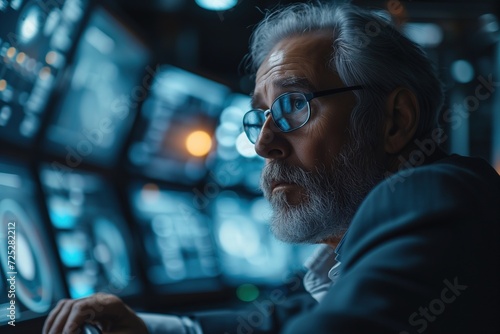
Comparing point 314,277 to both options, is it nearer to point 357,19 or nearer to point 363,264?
point 357,19

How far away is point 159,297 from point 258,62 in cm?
127

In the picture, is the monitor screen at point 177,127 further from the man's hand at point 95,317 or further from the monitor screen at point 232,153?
the man's hand at point 95,317

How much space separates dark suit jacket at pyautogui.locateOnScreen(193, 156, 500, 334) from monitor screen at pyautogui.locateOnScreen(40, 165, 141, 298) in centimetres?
129

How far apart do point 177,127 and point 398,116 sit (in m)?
1.66

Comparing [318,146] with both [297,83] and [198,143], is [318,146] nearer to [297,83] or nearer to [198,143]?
[297,83]

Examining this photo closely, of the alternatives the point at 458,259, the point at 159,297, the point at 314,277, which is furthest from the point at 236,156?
the point at 458,259

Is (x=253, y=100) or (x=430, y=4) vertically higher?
(x=430, y=4)

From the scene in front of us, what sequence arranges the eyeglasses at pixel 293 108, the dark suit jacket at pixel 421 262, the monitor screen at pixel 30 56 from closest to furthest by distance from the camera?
the dark suit jacket at pixel 421 262, the eyeglasses at pixel 293 108, the monitor screen at pixel 30 56

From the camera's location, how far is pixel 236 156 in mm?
3033

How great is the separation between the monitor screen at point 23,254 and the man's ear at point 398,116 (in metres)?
0.86

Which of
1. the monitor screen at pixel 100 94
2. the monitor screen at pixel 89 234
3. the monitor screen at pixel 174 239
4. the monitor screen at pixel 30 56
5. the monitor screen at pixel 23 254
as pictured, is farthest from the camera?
the monitor screen at pixel 174 239

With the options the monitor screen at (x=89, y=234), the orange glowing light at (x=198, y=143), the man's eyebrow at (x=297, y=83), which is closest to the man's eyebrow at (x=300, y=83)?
the man's eyebrow at (x=297, y=83)

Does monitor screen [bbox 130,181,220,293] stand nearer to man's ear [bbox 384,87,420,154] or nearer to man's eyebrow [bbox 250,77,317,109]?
man's eyebrow [bbox 250,77,317,109]

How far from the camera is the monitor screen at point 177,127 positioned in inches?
98.3
